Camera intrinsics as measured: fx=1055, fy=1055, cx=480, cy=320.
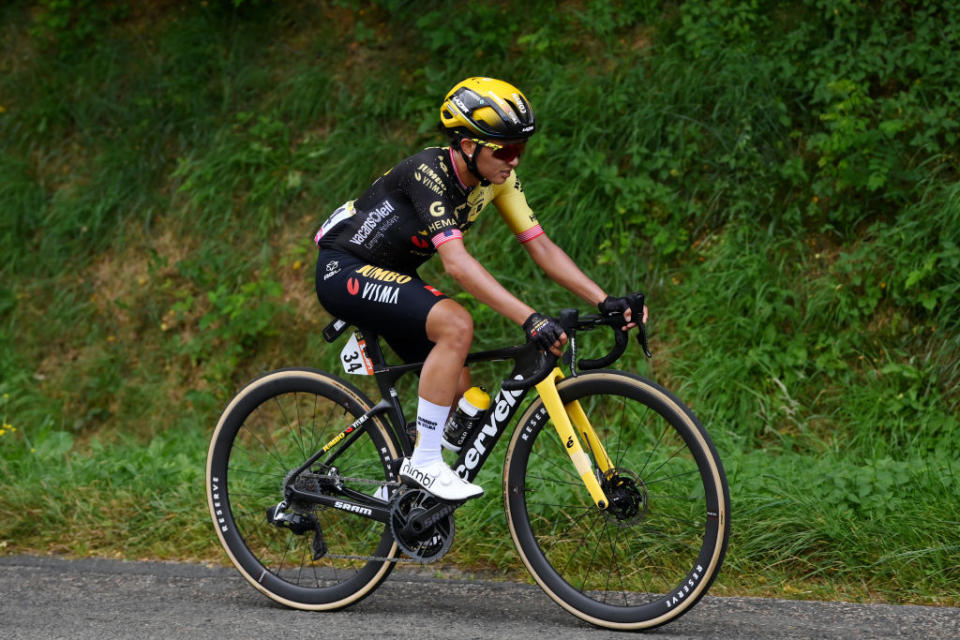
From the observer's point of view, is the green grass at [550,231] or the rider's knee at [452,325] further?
the green grass at [550,231]

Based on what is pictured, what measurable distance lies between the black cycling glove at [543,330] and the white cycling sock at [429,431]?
577 mm

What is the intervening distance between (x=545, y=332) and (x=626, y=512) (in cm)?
80

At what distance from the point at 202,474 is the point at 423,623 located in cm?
219

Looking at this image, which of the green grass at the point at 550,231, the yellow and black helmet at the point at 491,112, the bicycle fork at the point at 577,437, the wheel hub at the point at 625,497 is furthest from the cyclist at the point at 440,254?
the green grass at the point at 550,231

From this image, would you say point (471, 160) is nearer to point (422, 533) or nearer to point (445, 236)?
point (445, 236)

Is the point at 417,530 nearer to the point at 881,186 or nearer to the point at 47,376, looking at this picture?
the point at 881,186

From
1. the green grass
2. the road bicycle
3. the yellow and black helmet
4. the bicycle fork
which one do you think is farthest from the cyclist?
the green grass

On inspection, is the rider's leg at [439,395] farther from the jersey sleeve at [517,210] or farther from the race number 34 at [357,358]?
the jersey sleeve at [517,210]

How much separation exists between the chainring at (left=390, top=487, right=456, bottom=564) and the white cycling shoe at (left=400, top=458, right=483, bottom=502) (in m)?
0.06

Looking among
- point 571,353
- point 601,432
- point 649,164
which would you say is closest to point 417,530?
point 571,353

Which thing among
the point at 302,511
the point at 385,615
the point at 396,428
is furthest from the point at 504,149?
the point at 385,615

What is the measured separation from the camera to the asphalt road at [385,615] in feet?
13.4

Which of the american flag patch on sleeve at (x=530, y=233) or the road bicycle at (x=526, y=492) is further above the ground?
the american flag patch on sleeve at (x=530, y=233)

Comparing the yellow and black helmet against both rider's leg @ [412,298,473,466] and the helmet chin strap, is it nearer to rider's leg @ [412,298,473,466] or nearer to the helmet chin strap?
the helmet chin strap
